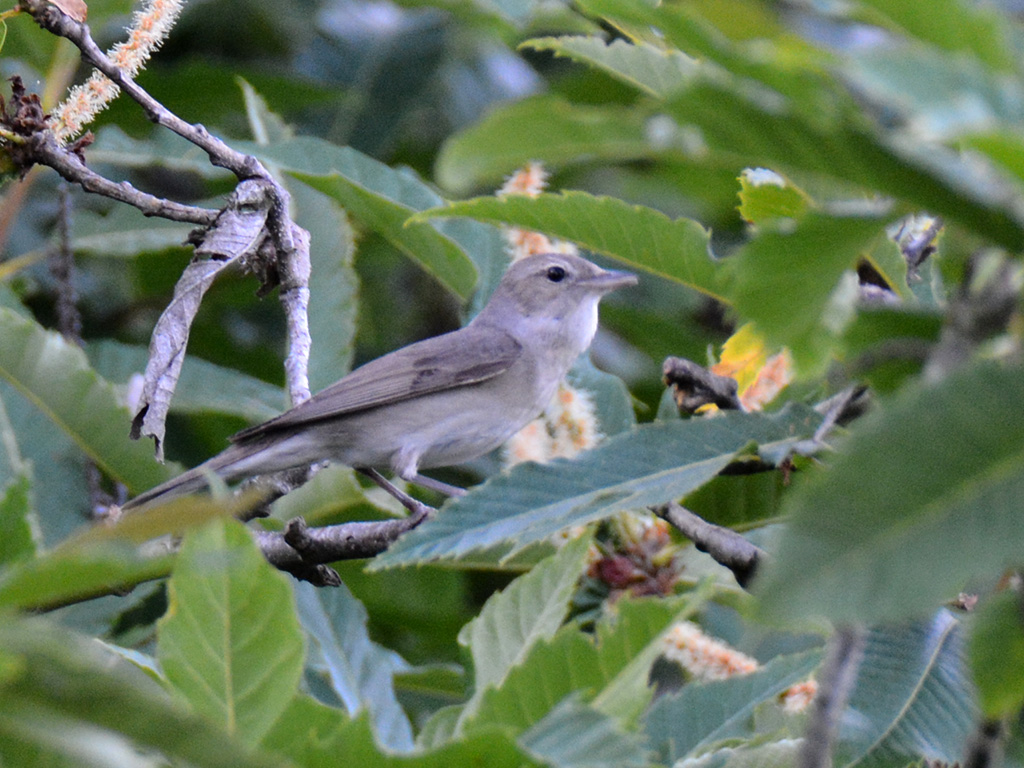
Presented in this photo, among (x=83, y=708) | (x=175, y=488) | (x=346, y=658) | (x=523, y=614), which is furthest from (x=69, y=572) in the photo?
(x=175, y=488)

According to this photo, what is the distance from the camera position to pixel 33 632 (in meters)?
1.05

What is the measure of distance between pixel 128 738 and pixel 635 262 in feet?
5.91

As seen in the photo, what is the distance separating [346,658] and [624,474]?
4.25 feet

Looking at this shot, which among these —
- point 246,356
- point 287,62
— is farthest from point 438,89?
point 246,356

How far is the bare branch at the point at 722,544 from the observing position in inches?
88.0

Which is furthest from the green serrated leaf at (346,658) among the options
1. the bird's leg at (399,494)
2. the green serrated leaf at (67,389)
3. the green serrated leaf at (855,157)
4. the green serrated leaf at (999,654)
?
the green serrated leaf at (855,157)

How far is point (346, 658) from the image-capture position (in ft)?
9.82

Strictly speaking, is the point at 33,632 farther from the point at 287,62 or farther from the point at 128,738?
the point at 287,62

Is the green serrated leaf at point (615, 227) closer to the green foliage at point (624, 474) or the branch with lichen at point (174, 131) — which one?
the green foliage at point (624, 474)

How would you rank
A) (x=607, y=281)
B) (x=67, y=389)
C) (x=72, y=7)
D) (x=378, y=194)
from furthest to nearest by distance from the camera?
(x=607, y=281)
(x=378, y=194)
(x=67, y=389)
(x=72, y=7)

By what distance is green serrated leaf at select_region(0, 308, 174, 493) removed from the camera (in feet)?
10.5

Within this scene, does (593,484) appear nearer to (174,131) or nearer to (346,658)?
(346,658)

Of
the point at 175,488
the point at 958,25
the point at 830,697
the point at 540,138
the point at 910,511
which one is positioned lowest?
the point at 175,488

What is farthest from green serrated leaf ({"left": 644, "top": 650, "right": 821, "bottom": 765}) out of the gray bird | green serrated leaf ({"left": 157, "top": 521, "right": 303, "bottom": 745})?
the gray bird
